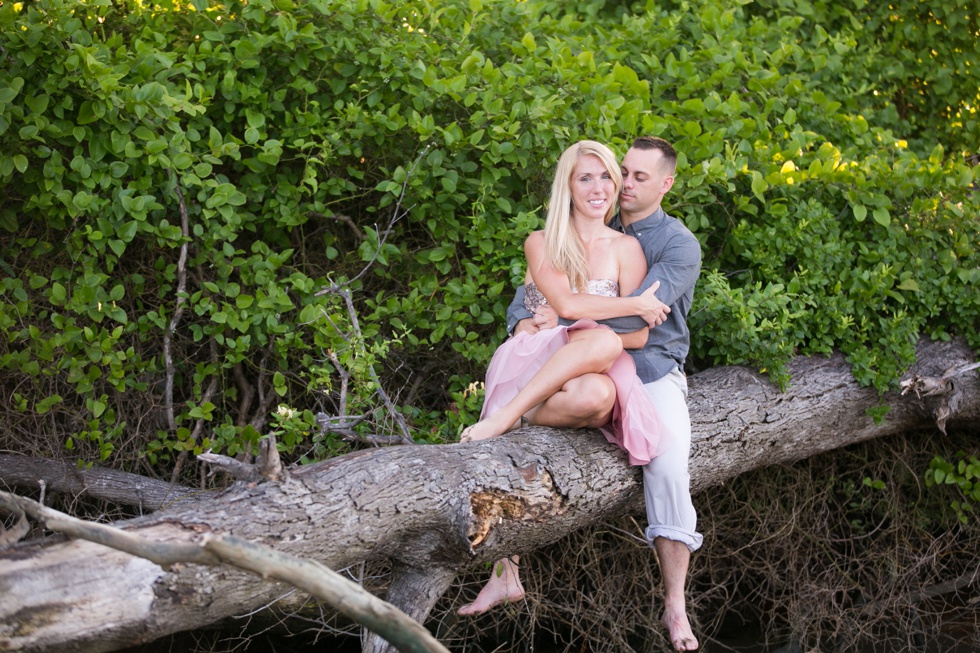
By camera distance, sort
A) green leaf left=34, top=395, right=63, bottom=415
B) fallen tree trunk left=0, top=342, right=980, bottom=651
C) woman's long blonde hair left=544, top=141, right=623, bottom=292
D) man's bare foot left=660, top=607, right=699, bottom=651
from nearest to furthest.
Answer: fallen tree trunk left=0, top=342, right=980, bottom=651, man's bare foot left=660, top=607, right=699, bottom=651, woman's long blonde hair left=544, top=141, right=623, bottom=292, green leaf left=34, top=395, right=63, bottom=415

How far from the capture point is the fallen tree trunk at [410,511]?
235 cm

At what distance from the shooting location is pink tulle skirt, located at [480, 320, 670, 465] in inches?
141

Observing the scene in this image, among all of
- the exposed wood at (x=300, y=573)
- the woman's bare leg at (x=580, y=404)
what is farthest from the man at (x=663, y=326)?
the exposed wood at (x=300, y=573)

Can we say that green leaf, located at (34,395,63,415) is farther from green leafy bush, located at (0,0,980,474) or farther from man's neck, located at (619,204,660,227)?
man's neck, located at (619,204,660,227)

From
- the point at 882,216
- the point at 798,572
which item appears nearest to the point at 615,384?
the point at 882,216

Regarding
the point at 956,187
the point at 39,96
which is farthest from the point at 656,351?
the point at 39,96

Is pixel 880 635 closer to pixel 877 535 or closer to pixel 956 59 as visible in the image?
pixel 877 535

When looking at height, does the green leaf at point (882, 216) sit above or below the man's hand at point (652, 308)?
below

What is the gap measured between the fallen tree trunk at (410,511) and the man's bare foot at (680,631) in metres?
0.43

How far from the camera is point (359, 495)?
2939 mm

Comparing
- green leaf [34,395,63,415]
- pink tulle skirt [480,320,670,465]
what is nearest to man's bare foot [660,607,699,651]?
pink tulle skirt [480,320,670,465]

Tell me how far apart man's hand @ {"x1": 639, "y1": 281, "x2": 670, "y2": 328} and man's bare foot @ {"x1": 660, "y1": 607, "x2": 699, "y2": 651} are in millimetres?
1068

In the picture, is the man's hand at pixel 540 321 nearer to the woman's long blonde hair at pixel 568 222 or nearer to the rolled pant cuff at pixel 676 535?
the woman's long blonde hair at pixel 568 222

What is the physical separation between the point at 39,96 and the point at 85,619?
265cm
